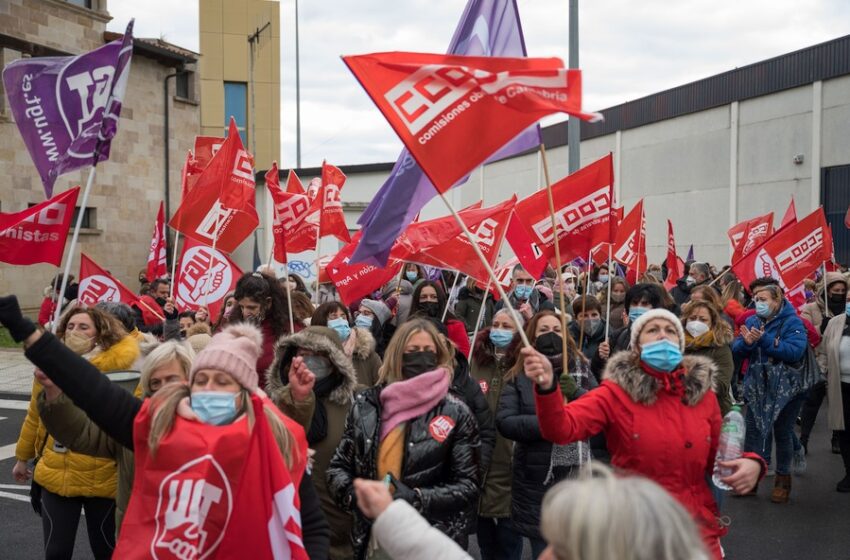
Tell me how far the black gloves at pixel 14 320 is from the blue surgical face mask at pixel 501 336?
317 centimetres

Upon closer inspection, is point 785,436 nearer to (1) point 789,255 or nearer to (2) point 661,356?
(1) point 789,255

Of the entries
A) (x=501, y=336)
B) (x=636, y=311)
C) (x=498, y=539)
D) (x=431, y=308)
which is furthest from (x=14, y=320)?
(x=636, y=311)

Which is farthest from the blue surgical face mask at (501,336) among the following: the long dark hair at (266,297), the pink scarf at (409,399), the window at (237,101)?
the window at (237,101)

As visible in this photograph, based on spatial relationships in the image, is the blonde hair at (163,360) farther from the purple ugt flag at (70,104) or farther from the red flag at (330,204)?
the red flag at (330,204)

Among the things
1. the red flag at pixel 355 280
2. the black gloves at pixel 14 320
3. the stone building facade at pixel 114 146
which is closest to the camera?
the black gloves at pixel 14 320

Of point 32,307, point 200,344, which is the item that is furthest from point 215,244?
point 32,307

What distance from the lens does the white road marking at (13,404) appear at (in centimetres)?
1174

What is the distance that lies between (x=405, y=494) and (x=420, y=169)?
67.8 inches

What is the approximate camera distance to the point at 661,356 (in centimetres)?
363

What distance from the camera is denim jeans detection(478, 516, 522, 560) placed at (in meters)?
4.73

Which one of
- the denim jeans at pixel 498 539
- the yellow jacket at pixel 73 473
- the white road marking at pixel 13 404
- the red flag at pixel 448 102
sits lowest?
the white road marking at pixel 13 404

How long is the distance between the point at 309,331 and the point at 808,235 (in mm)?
7840

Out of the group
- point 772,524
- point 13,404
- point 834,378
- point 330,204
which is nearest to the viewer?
point 772,524

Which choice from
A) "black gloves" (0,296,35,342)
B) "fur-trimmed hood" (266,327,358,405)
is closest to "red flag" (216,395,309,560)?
"black gloves" (0,296,35,342)
